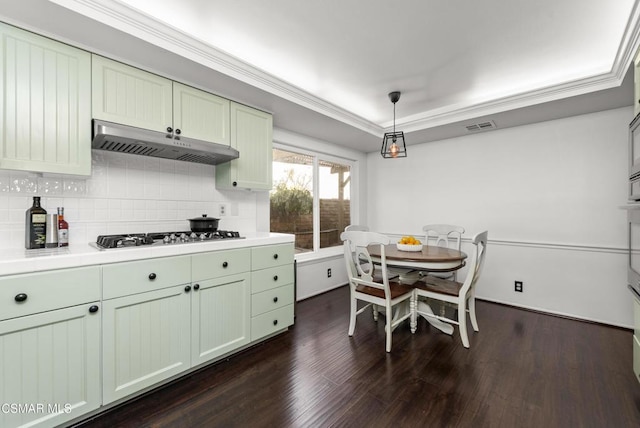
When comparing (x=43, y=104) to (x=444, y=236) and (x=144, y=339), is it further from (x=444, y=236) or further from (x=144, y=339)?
(x=444, y=236)

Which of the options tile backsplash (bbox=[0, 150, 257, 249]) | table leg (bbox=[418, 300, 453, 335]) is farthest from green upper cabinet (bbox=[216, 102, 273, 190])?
table leg (bbox=[418, 300, 453, 335])

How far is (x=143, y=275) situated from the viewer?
1779 mm

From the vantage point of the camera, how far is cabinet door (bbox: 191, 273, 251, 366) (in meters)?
2.05

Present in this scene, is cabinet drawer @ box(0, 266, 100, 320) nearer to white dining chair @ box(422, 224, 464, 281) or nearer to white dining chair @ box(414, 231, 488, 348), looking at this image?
white dining chair @ box(414, 231, 488, 348)

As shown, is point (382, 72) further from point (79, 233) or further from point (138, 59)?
point (79, 233)

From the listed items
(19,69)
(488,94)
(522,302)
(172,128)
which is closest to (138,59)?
(172,128)

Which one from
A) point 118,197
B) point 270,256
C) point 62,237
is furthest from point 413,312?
point 62,237

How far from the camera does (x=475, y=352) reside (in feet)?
7.82

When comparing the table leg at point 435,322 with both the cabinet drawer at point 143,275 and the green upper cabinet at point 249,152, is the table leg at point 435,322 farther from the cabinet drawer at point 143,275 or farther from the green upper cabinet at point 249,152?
the cabinet drawer at point 143,275

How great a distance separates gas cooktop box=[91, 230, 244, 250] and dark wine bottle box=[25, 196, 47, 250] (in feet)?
0.88

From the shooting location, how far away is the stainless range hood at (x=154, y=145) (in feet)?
5.82

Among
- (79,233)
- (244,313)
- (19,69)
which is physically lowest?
(244,313)

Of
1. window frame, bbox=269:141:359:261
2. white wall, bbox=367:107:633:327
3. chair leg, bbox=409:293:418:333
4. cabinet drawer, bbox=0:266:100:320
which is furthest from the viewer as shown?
window frame, bbox=269:141:359:261

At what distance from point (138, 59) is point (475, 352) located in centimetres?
346
